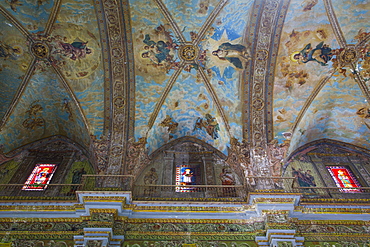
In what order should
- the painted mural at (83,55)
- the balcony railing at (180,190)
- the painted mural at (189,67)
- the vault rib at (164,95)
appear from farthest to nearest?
the vault rib at (164,95), the painted mural at (189,67), the painted mural at (83,55), the balcony railing at (180,190)

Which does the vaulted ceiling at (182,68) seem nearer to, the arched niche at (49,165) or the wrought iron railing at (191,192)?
the arched niche at (49,165)

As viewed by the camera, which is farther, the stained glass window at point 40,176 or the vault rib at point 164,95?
the vault rib at point 164,95

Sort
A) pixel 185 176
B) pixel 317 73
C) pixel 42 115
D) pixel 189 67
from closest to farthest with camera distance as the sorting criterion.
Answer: pixel 185 176 < pixel 317 73 < pixel 189 67 < pixel 42 115

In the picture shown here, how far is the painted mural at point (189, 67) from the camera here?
11000 millimetres

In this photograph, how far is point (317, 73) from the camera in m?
11.6

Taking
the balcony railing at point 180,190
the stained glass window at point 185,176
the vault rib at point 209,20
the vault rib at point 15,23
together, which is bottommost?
the balcony railing at point 180,190

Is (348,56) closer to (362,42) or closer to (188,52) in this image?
(362,42)

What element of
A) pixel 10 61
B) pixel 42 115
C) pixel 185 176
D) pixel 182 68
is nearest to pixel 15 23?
pixel 10 61

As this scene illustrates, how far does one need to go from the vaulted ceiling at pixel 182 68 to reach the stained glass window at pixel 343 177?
63.5 inches

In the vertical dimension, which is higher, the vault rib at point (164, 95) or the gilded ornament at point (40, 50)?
the gilded ornament at point (40, 50)

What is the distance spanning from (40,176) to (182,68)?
252 inches

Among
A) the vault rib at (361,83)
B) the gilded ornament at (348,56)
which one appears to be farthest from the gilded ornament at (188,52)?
the vault rib at (361,83)

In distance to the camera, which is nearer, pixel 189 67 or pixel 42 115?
pixel 189 67

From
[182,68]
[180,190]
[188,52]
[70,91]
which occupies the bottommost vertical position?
[180,190]
